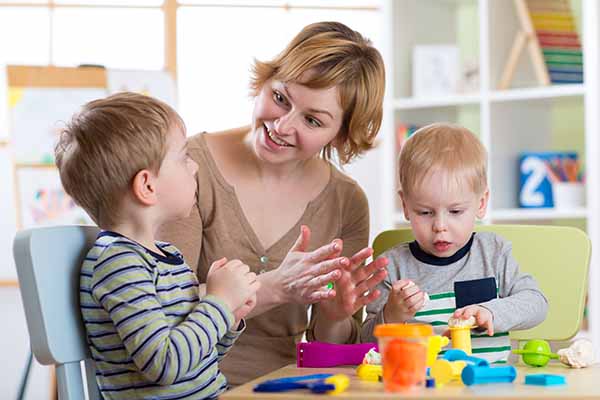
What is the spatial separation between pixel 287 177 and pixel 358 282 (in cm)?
57

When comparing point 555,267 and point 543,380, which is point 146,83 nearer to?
point 555,267

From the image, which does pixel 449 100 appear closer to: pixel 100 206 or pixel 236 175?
pixel 236 175

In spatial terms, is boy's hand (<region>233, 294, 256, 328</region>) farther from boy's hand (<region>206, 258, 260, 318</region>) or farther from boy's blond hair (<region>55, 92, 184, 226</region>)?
boy's blond hair (<region>55, 92, 184, 226</region>)

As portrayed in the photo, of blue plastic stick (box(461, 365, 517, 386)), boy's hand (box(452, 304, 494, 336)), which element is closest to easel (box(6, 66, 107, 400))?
boy's hand (box(452, 304, 494, 336))

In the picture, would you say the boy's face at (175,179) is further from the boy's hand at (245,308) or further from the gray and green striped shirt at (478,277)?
the gray and green striped shirt at (478,277)

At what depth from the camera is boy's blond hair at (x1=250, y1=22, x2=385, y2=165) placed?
1.84 metres

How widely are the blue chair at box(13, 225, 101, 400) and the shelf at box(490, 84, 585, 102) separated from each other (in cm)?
237

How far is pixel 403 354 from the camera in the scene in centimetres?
104

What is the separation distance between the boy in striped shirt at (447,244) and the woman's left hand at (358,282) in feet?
0.16

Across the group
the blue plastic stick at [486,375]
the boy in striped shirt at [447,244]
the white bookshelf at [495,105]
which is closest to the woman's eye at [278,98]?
the boy in striped shirt at [447,244]

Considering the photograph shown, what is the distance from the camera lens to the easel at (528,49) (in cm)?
343

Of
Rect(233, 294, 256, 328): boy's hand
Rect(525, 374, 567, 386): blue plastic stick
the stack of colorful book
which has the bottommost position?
Rect(525, 374, 567, 386): blue plastic stick

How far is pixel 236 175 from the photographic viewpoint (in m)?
1.99

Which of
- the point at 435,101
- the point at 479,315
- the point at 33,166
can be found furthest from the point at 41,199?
the point at 479,315
